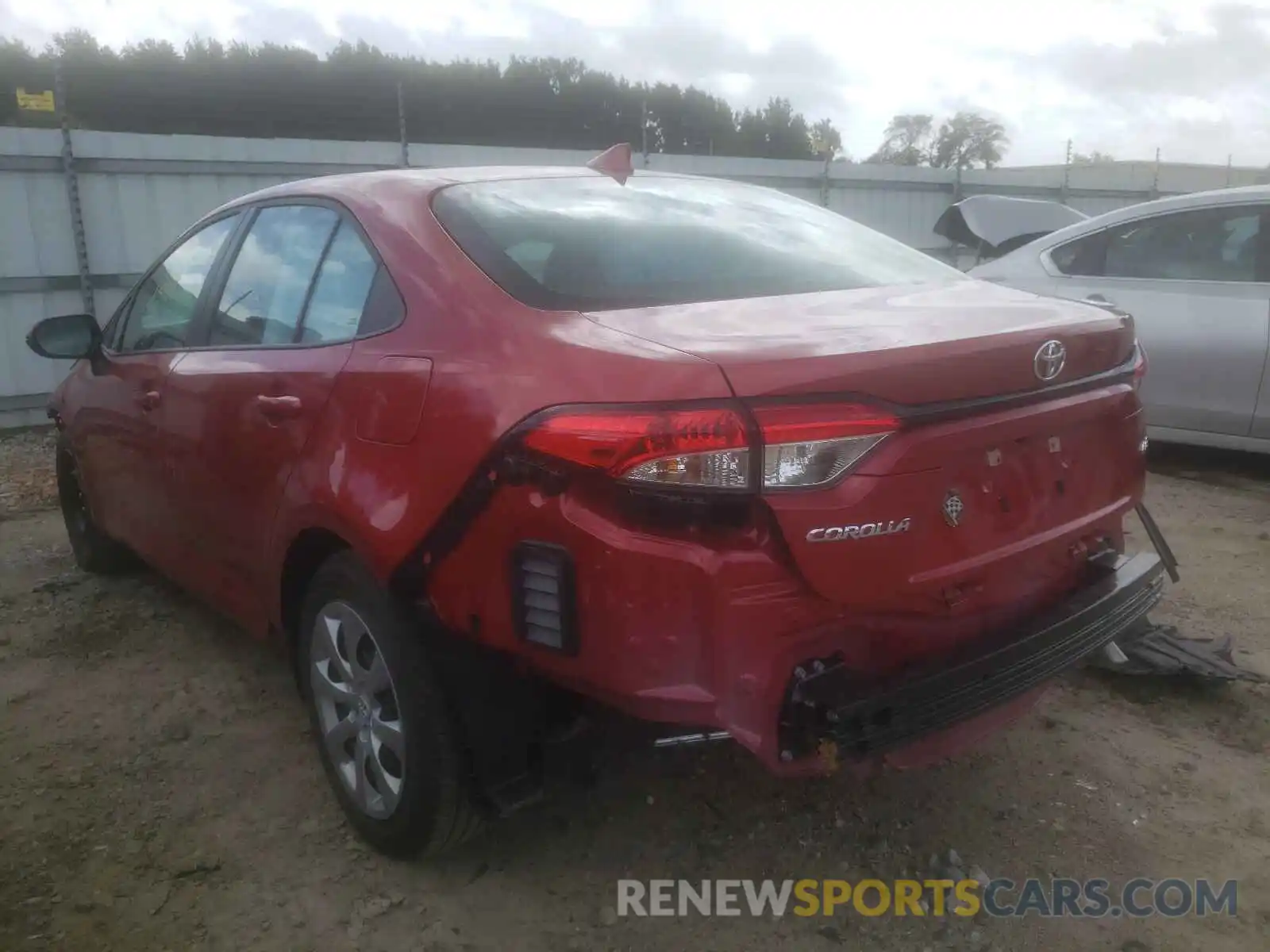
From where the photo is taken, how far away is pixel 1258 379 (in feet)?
16.5

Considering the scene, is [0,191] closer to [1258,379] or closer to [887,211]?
[1258,379]

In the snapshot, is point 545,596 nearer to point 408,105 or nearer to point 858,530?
point 858,530

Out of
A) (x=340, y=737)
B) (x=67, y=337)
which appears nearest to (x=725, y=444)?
(x=340, y=737)

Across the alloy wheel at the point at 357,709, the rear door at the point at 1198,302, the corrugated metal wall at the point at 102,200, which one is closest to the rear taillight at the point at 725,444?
the alloy wheel at the point at 357,709

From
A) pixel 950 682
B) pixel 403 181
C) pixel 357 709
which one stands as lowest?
pixel 357 709

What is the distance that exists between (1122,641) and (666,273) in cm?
208

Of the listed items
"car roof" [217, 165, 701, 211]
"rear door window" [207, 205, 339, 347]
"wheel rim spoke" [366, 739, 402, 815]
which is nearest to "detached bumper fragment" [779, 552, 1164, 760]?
"wheel rim spoke" [366, 739, 402, 815]

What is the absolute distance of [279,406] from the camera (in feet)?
8.30

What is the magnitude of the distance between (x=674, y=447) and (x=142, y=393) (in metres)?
2.29

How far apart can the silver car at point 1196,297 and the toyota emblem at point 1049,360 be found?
3.38 meters

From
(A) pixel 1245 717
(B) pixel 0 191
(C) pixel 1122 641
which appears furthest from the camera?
(B) pixel 0 191

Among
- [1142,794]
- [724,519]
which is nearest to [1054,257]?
[1142,794]

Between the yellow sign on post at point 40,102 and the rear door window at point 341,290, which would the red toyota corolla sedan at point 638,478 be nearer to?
the rear door window at point 341,290

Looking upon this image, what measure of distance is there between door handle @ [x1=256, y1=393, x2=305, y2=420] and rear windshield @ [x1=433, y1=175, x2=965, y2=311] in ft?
1.87
